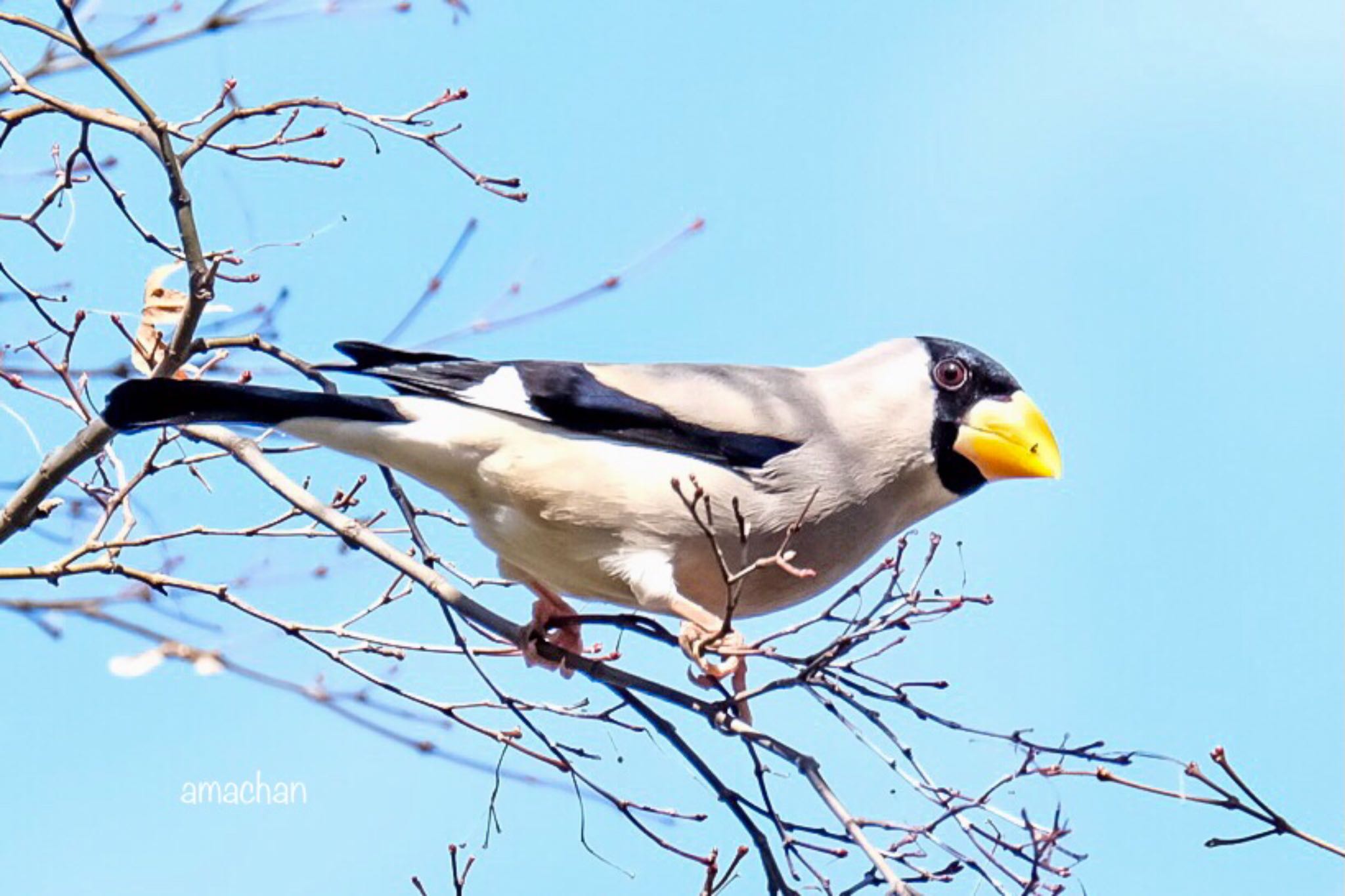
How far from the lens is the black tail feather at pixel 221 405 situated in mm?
3471

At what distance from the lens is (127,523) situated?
3980 millimetres

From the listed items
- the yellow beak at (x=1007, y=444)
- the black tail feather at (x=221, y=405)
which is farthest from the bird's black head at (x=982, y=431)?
the black tail feather at (x=221, y=405)

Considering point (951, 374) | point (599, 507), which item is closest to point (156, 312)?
point (599, 507)

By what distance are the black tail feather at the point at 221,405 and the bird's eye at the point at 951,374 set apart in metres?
1.55

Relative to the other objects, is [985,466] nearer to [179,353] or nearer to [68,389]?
[179,353]

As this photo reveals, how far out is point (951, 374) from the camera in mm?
4410

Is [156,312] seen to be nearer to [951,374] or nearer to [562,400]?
[562,400]

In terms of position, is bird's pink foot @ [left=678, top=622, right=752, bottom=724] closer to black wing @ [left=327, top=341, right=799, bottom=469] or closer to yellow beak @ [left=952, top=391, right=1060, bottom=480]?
black wing @ [left=327, top=341, right=799, bottom=469]

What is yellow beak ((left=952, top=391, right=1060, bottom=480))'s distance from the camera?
4293 mm

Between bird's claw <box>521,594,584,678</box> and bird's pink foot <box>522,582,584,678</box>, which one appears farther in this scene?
bird's pink foot <box>522,582,584,678</box>

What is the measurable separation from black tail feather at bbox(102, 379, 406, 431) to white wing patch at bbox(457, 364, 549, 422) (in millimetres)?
200

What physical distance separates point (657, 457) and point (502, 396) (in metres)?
0.44

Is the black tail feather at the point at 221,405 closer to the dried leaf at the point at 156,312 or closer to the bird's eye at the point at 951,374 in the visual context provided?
the dried leaf at the point at 156,312

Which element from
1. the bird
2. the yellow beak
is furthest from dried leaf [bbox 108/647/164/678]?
the yellow beak
